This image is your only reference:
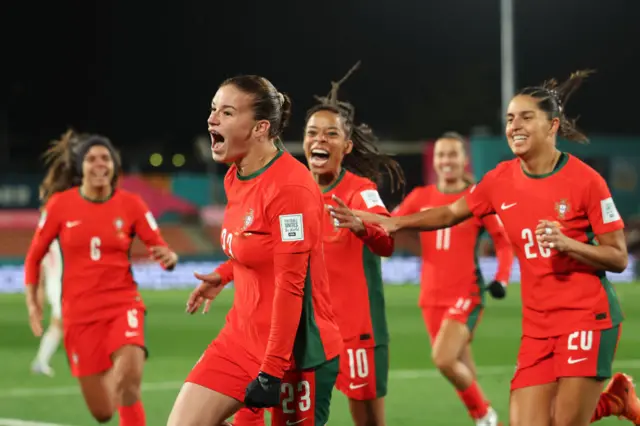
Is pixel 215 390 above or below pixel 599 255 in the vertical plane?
below

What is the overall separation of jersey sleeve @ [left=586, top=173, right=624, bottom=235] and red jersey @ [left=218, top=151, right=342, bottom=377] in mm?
1660

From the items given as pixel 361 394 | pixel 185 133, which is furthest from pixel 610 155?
pixel 185 133

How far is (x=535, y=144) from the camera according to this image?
6258mm

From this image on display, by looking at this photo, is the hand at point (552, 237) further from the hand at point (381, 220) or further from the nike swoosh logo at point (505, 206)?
the hand at point (381, 220)

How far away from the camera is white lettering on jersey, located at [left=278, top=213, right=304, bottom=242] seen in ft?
15.9

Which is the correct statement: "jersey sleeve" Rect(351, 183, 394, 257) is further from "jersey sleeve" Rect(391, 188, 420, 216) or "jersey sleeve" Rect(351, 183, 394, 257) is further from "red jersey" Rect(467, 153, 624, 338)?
"jersey sleeve" Rect(391, 188, 420, 216)

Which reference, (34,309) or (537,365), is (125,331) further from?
(537,365)

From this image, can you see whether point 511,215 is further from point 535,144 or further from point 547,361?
point 547,361

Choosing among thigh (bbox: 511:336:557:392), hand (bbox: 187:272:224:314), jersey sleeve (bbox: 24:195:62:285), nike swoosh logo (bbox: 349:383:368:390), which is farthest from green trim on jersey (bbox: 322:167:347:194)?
jersey sleeve (bbox: 24:195:62:285)

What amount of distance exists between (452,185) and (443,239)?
548mm

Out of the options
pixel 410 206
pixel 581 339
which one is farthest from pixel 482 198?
pixel 410 206

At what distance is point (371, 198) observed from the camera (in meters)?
6.93

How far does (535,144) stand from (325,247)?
150cm

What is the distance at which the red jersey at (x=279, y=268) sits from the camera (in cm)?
483
